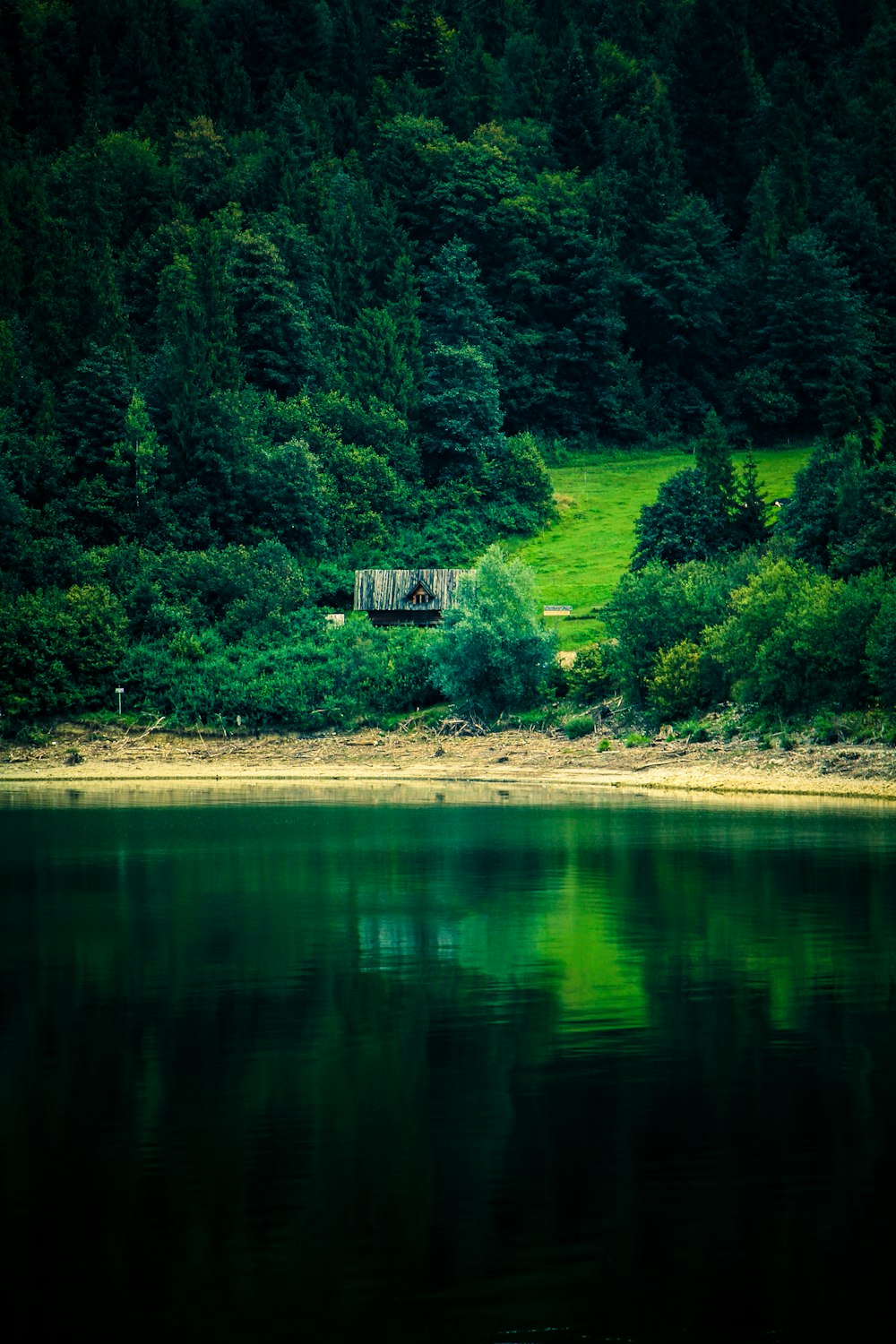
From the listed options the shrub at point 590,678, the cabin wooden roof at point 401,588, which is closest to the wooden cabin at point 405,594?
the cabin wooden roof at point 401,588

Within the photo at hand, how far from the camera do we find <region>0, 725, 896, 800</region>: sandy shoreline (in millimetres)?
60344

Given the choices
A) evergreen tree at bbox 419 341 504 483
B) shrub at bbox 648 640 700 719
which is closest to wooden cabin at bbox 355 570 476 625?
shrub at bbox 648 640 700 719

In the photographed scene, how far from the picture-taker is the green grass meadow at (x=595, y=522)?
290 ft

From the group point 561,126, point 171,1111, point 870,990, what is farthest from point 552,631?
point 561,126

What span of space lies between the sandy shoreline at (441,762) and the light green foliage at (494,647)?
180cm

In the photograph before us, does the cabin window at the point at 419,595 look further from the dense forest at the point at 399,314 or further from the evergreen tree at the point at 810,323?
the evergreen tree at the point at 810,323

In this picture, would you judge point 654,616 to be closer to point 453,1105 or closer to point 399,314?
point 399,314

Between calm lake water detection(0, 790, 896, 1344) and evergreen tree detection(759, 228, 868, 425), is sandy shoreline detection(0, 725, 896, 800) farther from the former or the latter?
evergreen tree detection(759, 228, 868, 425)

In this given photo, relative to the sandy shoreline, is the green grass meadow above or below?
above

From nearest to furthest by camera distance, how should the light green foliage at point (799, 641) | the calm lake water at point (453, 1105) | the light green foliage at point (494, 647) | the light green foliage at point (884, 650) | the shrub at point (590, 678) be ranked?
the calm lake water at point (453, 1105) < the light green foliage at point (884, 650) < the light green foliage at point (799, 641) < the light green foliage at point (494, 647) < the shrub at point (590, 678)

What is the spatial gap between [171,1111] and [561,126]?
120934 mm

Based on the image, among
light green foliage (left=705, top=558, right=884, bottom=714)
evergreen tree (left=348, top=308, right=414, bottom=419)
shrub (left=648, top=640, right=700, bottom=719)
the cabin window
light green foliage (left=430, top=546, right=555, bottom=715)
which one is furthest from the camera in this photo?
evergreen tree (left=348, top=308, right=414, bottom=419)

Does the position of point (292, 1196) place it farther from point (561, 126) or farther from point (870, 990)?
point (561, 126)

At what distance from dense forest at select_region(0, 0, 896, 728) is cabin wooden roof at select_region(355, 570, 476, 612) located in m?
3.42
